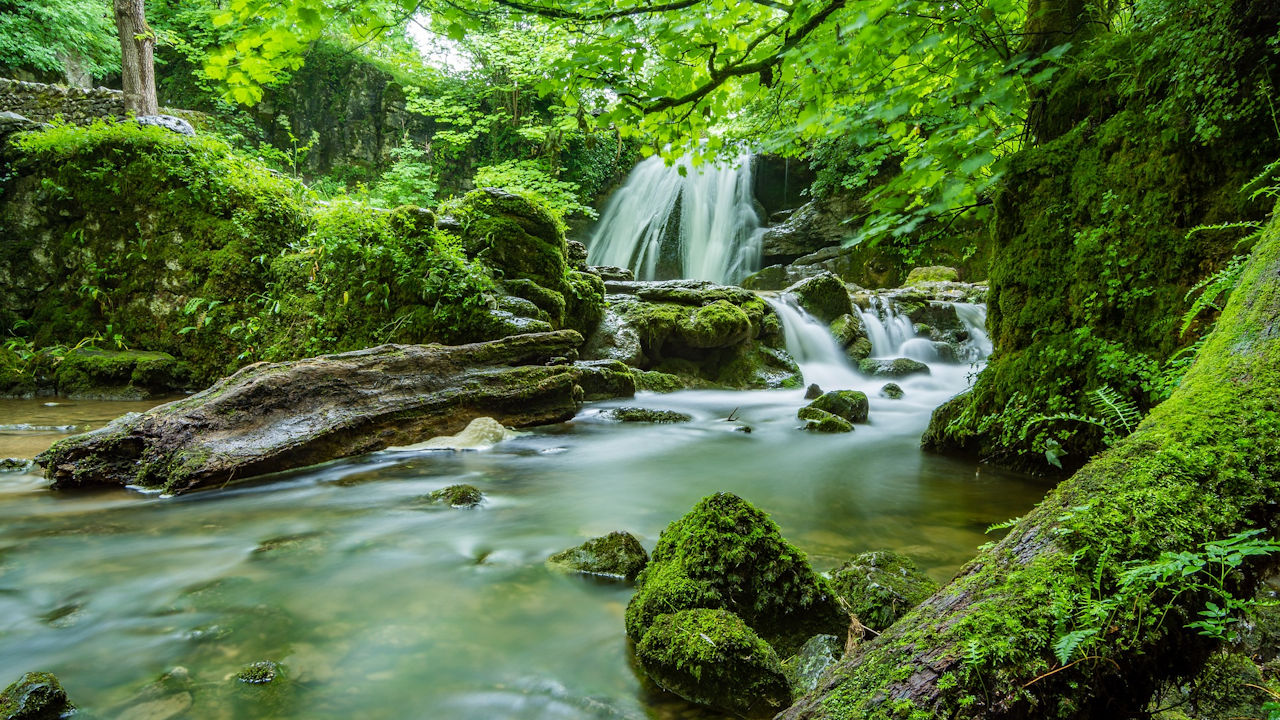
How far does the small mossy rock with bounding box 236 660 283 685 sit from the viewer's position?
210 centimetres

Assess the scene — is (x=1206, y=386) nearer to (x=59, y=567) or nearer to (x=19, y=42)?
(x=59, y=567)

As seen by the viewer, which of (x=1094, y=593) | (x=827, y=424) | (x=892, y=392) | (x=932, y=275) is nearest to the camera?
(x=1094, y=593)

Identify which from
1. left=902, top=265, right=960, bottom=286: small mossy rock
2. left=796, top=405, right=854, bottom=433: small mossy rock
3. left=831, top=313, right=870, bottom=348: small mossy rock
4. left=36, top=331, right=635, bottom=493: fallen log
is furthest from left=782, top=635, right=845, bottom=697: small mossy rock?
left=902, top=265, right=960, bottom=286: small mossy rock

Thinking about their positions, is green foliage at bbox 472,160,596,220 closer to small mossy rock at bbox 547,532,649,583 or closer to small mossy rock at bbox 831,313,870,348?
small mossy rock at bbox 831,313,870,348

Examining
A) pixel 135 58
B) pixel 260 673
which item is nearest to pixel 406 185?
pixel 135 58

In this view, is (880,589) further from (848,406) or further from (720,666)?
(848,406)

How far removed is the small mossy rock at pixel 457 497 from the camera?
4.26 metres

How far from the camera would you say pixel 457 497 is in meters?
4.27

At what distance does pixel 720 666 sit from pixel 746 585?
19.5 inches

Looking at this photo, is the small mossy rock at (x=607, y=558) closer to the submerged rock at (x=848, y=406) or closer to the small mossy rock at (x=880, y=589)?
the small mossy rock at (x=880, y=589)

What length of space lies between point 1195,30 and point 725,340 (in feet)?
26.0

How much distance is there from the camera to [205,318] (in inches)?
329

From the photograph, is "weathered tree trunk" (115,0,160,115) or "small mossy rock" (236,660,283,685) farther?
"weathered tree trunk" (115,0,160,115)

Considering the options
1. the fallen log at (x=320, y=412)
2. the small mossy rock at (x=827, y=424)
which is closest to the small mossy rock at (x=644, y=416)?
the fallen log at (x=320, y=412)
